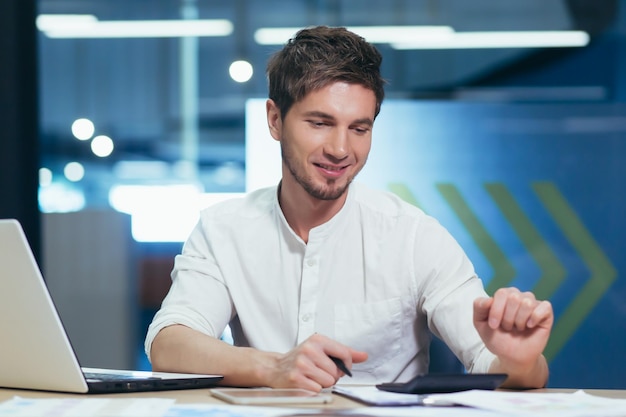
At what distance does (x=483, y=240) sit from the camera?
3824mm

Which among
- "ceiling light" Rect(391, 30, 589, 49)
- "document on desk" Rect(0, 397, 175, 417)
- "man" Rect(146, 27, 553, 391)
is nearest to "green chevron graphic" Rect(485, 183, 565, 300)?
"ceiling light" Rect(391, 30, 589, 49)

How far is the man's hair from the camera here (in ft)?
6.23

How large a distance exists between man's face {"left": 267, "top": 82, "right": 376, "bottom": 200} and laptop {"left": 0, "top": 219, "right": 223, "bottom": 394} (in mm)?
587

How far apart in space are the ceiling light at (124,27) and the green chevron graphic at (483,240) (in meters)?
1.21

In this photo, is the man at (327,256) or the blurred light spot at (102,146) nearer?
the man at (327,256)

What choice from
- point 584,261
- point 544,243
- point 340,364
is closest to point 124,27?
point 544,243

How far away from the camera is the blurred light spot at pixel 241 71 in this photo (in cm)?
408

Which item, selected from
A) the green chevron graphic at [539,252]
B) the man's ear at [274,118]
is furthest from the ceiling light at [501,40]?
the man's ear at [274,118]

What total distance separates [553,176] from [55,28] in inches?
89.7

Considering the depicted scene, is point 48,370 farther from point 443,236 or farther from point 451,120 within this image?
point 451,120

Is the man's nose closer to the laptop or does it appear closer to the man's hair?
the man's hair

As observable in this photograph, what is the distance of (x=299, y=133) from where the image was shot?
6.36ft

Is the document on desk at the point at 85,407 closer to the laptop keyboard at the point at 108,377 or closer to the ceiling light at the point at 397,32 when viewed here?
the laptop keyboard at the point at 108,377

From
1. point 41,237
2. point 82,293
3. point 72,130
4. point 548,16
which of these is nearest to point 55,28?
point 72,130
